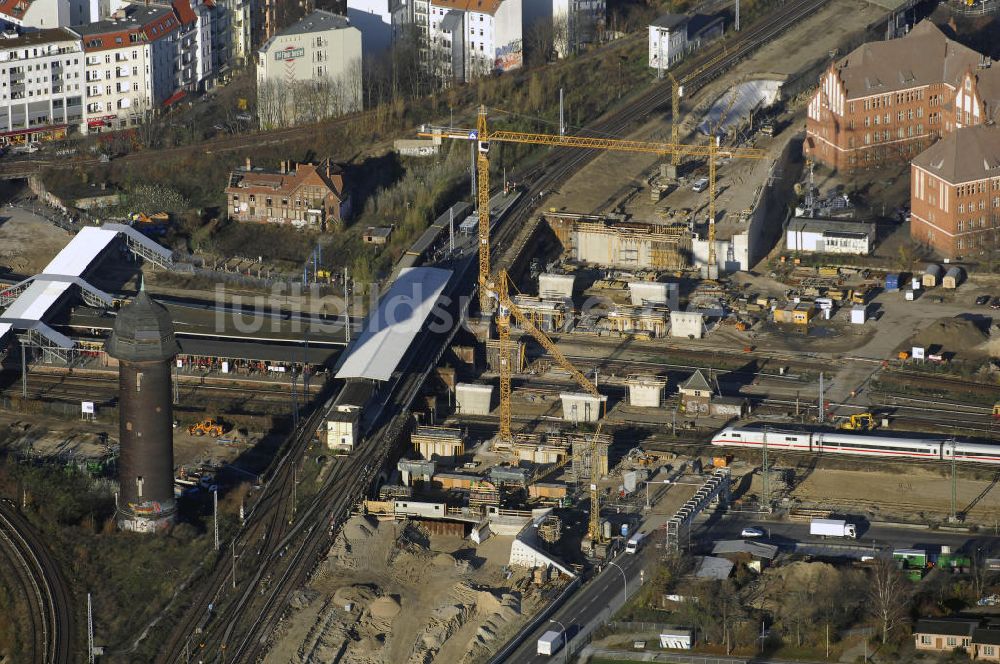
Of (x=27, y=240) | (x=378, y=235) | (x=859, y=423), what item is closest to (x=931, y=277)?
(x=859, y=423)

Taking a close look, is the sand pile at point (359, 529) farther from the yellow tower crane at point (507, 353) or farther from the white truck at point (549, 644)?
the white truck at point (549, 644)

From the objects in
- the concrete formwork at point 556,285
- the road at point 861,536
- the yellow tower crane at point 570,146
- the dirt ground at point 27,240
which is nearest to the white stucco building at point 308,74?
the yellow tower crane at point 570,146

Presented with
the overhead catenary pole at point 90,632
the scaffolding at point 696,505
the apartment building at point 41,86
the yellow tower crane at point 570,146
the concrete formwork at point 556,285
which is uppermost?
the apartment building at point 41,86

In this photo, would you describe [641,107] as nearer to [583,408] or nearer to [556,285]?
[556,285]

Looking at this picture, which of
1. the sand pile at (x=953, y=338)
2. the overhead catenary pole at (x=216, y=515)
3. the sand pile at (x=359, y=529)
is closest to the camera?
the overhead catenary pole at (x=216, y=515)

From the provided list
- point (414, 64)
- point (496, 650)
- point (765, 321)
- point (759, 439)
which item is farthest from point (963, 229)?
point (496, 650)

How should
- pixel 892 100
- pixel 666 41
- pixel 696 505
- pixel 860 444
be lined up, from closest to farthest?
pixel 696 505 < pixel 860 444 < pixel 892 100 < pixel 666 41
